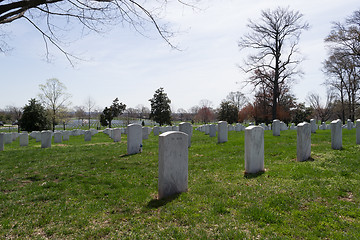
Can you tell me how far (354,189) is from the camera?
5.04 meters

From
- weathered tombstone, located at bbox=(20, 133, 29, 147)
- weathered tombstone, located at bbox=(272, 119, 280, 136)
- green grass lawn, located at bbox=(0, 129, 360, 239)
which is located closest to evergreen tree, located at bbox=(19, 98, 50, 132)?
weathered tombstone, located at bbox=(20, 133, 29, 147)

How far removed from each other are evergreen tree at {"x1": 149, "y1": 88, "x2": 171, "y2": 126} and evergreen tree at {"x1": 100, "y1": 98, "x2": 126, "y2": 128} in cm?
810

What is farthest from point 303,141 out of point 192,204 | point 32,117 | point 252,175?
point 32,117

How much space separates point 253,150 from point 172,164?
292 cm

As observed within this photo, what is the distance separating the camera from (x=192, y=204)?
4.47 metres

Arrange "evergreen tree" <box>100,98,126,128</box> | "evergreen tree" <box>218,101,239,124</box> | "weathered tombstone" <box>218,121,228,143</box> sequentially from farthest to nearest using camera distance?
1. "evergreen tree" <box>218,101,239,124</box>
2. "evergreen tree" <box>100,98,126,128</box>
3. "weathered tombstone" <box>218,121,228,143</box>

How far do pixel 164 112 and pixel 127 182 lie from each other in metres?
46.0

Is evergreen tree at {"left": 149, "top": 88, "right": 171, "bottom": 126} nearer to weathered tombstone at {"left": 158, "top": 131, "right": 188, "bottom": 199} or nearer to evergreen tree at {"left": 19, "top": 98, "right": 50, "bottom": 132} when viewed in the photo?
evergreen tree at {"left": 19, "top": 98, "right": 50, "bottom": 132}

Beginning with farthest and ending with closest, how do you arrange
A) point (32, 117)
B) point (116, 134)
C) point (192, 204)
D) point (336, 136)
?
point (32, 117) → point (116, 134) → point (336, 136) → point (192, 204)

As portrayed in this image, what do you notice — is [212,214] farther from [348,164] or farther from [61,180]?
[348,164]

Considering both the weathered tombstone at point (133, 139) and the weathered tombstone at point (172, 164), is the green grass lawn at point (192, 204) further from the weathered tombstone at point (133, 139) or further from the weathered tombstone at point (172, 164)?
the weathered tombstone at point (133, 139)

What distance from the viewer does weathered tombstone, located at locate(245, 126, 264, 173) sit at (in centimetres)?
675

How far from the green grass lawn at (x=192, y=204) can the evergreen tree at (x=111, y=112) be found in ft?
148

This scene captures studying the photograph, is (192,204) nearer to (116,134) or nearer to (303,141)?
(303,141)
